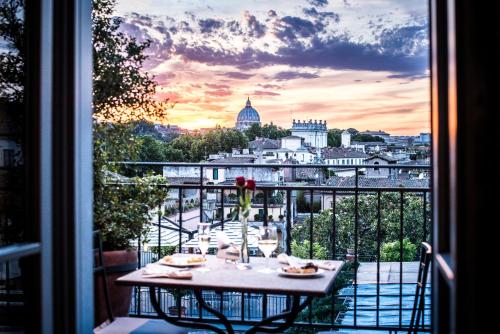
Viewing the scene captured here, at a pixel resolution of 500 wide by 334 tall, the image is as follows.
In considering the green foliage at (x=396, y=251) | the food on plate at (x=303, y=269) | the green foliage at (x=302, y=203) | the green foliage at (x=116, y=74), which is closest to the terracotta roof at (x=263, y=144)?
the green foliage at (x=302, y=203)

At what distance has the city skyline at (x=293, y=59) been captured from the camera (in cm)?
736

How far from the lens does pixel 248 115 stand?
7.64 meters

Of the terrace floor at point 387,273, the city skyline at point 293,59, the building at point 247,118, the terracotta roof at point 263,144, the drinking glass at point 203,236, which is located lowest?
the terrace floor at point 387,273

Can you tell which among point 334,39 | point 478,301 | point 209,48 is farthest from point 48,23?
point 334,39

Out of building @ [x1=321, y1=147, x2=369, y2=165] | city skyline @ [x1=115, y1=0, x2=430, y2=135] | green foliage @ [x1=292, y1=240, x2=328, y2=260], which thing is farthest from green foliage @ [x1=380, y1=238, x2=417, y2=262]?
city skyline @ [x1=115, y1=0, x2=430, y2=135]

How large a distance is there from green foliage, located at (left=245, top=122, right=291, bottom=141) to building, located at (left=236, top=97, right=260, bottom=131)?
0.06m

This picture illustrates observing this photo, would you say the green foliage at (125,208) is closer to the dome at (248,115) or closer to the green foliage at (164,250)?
the green foliage at (164,250)

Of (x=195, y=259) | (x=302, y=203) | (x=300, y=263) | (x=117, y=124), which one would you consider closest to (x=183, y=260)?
(x=195, y=259)

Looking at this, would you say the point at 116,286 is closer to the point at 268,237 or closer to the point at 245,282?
the point at 268,237

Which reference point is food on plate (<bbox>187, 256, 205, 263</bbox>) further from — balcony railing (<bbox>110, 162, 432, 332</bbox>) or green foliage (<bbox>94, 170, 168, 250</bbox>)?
green foliage (<bbox>94, 170, 168, 250</bbox>)

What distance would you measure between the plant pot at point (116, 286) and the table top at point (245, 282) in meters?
1.29

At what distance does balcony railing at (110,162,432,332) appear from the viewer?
174 inches

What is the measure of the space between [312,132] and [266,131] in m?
0.61

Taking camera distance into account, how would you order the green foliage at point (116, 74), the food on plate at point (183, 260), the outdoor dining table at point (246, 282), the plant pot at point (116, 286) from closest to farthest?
the outdoor dining table at point (246, 282), the food on plate at point (183, 260), the plant pot at point (116, 286), the green foliage at point (116, 74)
